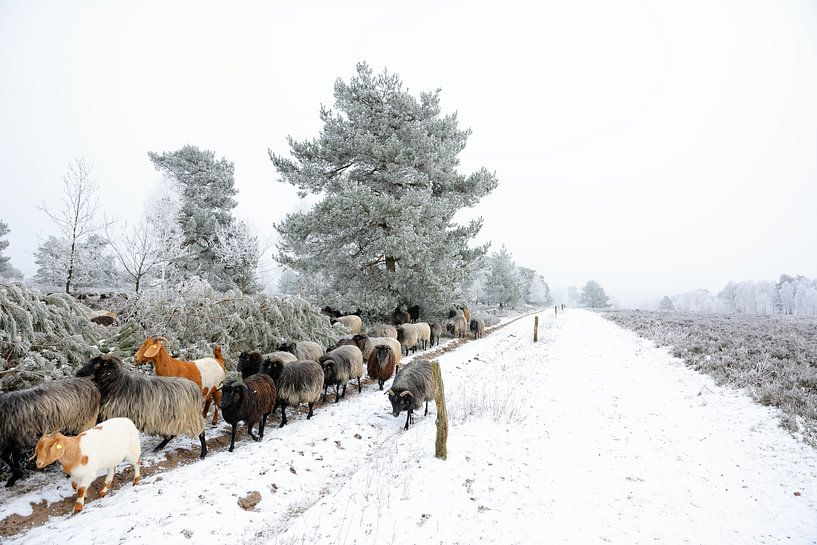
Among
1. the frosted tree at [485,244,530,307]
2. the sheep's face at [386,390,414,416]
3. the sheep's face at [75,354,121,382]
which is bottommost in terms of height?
the sheep's face at [386,390,414,416]

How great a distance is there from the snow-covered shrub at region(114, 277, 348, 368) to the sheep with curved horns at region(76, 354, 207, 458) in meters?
2.65

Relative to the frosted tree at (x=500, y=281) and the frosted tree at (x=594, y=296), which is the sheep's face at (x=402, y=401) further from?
the frosted tree at (x=594, y=296)

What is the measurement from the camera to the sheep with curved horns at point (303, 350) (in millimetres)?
9539

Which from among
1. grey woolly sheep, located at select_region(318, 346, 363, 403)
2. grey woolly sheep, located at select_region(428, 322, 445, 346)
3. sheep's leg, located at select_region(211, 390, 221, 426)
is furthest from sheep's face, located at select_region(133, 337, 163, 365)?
grey woolly sheep, located at select_region(428, 322, 445, 346)

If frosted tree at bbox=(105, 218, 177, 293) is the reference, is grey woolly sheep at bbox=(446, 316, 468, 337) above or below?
below

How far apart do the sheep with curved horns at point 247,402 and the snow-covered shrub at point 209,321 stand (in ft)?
9.53

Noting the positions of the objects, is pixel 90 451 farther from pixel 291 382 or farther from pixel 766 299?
pixel 766 299

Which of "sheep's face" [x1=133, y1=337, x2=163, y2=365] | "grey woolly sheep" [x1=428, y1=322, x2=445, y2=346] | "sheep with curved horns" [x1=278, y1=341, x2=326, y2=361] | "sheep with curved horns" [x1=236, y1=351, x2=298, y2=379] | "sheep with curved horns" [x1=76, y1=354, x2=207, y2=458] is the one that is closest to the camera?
"sheep with curved horns" [x1=76, y1=354, x2=207, y2=458]

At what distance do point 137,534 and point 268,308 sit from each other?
301 inches

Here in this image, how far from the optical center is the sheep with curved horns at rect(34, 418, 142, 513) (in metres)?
3.94

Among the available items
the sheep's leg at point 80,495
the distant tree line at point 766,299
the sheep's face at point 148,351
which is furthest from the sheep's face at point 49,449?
the distant tree line at point 766,299

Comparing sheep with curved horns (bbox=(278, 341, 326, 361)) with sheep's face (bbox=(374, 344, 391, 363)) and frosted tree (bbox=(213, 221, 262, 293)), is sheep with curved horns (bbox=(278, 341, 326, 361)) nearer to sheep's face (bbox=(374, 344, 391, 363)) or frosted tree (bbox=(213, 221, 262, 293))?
sheep's face (bbox=(374, 344, 391, 363))

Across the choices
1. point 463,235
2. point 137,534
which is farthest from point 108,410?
point 463,235

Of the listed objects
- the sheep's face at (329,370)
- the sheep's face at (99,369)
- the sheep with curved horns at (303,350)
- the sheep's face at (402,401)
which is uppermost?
the sheep's face at (99,369)
